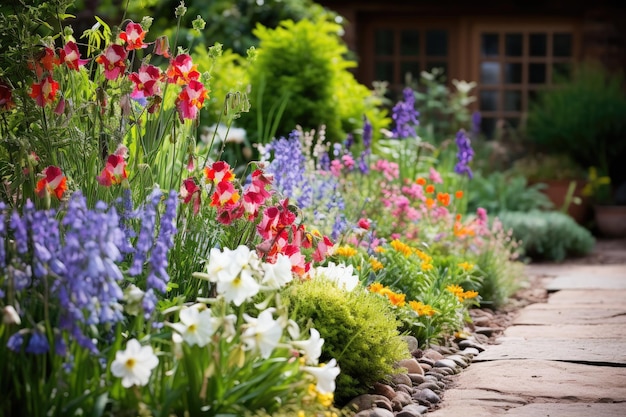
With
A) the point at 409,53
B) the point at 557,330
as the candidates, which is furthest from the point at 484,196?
the point at 557,330

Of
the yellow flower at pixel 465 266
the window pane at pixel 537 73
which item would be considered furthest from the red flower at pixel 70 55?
the window pane at pixel 537 73

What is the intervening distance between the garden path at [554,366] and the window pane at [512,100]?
17.2 ft

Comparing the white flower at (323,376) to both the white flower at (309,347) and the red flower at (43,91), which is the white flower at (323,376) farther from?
the red flower at (43,91)

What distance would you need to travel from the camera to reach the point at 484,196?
320 inches

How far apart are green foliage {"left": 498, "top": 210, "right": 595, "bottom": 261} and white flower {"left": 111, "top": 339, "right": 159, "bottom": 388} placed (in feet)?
16.9

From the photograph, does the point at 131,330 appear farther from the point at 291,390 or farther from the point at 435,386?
the point at 435,386

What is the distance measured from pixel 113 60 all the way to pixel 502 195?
5.42 m

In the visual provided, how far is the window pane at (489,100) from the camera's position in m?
10.5

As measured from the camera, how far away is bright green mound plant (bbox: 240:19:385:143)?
22.1 ft

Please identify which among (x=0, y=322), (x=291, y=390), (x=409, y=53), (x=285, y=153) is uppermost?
(x=409, y=53)

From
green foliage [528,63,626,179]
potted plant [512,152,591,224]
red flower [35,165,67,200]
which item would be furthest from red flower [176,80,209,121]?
green foliage [528,63,626,179]

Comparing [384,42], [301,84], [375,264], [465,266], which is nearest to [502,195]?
[301,84]

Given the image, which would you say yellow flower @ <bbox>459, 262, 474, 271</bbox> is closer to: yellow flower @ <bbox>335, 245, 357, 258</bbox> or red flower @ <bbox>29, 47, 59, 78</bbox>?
yellow flower @ <bbox>335, 245, 357, 258</bbox>

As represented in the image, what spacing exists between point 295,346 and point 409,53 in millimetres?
8301
